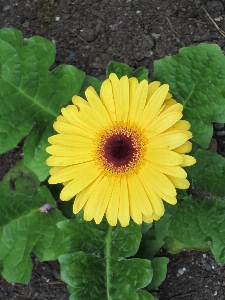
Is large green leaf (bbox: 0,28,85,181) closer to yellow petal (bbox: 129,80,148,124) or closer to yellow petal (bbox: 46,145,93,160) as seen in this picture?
yellow petal (bbox: 46,145,93,160)

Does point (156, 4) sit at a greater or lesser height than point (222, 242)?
greater

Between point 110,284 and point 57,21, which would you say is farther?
point 57,21

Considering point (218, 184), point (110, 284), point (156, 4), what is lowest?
point (110, 284)

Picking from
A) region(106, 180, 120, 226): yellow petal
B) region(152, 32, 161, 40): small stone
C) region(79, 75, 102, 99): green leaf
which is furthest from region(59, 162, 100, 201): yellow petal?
region(152, 32, 161, 40): small stone

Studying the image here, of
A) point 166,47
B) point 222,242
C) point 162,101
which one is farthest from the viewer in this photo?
point 166,47

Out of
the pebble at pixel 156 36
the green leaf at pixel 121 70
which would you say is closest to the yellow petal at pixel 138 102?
the green leaf at pixel 121 70

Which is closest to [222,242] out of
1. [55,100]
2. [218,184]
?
[218,184]

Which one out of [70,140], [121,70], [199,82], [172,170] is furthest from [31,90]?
[172,170]

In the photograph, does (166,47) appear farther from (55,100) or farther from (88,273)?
(88,273)

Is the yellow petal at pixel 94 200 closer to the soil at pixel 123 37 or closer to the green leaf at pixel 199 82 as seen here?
the green leaf at pixel 199 82

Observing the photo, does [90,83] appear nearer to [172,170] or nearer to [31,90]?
[31,90]
